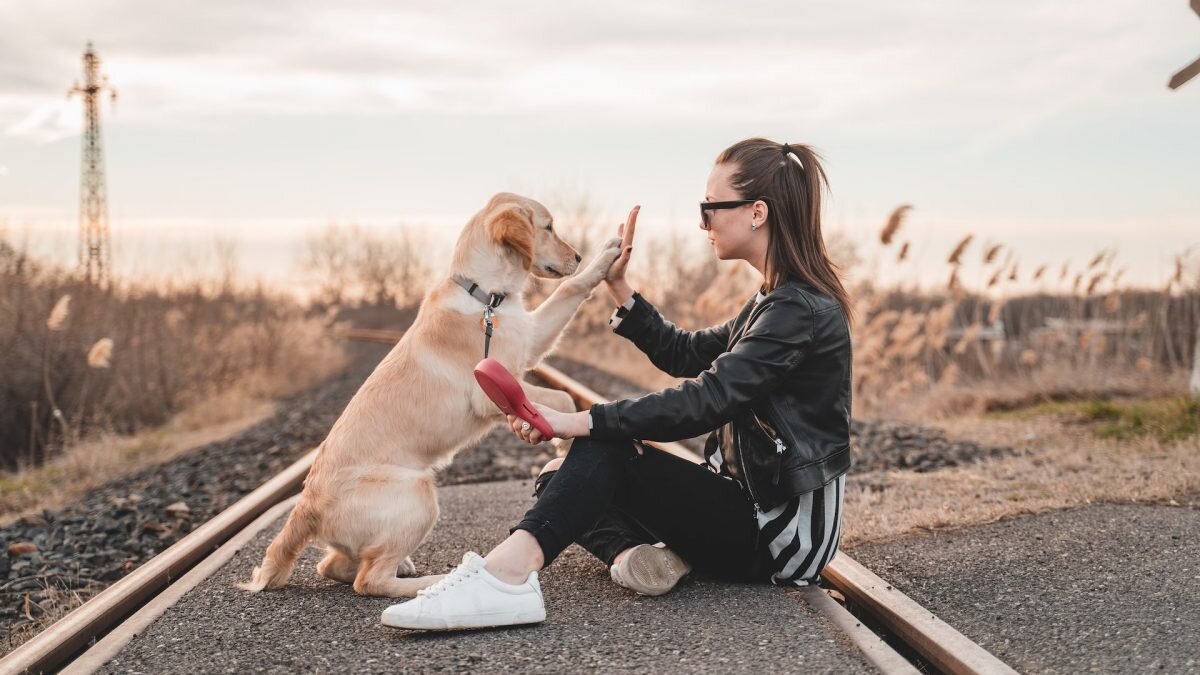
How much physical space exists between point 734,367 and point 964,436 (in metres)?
5.48

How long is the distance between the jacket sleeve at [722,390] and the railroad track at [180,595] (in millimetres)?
409

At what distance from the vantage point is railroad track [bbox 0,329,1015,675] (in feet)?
10.0

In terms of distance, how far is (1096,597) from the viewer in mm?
3689

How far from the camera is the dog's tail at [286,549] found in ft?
12.2

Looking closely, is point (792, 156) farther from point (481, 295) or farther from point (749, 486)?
point (481, 295)

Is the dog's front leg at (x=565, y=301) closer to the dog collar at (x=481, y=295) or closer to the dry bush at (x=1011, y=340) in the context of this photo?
the dog collar at (x=481, y=295)

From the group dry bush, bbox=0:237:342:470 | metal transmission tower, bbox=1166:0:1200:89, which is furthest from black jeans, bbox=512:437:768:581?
dry bush, bbox=0:237:342:470

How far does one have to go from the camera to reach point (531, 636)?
3246 mm

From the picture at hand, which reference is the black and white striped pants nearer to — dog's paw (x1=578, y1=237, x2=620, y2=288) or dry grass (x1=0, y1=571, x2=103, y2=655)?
dog's paw (x1=578, y1=237, x2=620, y2=288)

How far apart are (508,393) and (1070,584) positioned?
7.57 feet

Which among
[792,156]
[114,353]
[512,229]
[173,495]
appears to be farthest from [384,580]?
[114,353]

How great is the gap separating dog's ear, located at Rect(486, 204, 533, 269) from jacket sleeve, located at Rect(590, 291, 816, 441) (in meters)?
1.08

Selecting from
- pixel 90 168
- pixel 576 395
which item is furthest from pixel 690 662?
pixel 90 168

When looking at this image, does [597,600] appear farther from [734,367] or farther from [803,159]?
[803,159]
